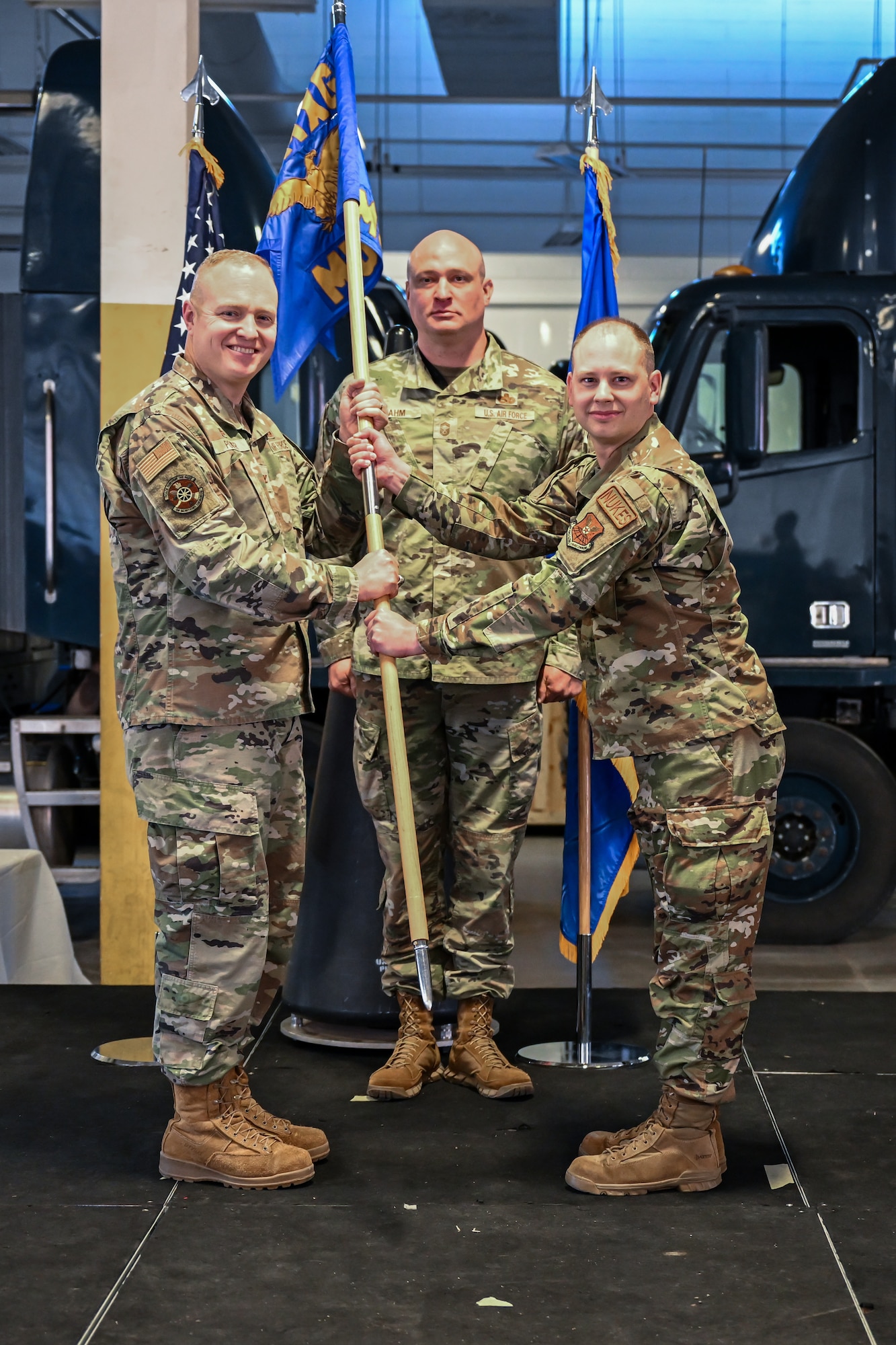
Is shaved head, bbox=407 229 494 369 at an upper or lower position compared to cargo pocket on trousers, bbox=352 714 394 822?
upper

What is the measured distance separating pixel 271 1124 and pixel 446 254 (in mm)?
1718

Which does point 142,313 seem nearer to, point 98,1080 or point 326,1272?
point 98,1080

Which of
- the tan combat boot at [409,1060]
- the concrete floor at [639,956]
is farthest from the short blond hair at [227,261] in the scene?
the concrete floor at [639,956]

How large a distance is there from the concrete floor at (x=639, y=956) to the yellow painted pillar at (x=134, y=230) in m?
0.55

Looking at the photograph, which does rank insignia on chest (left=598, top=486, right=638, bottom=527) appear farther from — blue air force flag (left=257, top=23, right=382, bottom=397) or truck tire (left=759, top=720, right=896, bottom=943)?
truck tire (left=759, top=720, right=896, bottom=943)

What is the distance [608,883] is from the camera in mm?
3227

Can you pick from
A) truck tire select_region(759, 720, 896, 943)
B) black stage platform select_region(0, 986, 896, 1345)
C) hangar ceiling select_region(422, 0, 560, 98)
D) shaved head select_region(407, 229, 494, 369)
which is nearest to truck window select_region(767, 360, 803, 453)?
truck tire select_region(759, 720, 896, 943)

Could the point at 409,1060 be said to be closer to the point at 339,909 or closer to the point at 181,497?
the point at 339,909

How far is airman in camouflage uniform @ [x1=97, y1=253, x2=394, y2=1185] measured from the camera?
2.31 meters

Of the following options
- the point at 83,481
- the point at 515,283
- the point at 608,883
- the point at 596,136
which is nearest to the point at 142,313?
the point at 83,481

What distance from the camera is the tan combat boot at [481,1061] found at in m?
2.80

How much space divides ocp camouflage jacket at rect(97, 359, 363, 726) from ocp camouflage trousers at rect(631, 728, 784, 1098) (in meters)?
0.65

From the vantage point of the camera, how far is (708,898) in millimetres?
2285

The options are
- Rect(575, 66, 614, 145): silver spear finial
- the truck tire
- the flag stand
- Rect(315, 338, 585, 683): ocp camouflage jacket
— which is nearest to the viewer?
Rect(315, 338, 585, 683): ocp camouflage jacket
